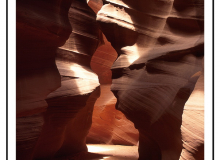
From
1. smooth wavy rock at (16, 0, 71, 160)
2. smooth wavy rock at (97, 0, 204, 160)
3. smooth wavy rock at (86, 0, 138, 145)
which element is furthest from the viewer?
smooth wavy rock at (86, 0, 138, 145)

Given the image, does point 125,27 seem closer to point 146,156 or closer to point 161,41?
point 161,41

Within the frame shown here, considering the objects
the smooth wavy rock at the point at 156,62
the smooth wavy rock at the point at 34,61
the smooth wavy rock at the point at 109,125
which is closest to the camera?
the smooth wavy rock at the point at 34,61

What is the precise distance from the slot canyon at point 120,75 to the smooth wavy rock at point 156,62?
17 mm

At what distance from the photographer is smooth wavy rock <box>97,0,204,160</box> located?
3.56 metres

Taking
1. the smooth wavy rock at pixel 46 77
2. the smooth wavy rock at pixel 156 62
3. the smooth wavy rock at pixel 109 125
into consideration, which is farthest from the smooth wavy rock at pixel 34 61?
the smooth wavy rock at pixel 109 125

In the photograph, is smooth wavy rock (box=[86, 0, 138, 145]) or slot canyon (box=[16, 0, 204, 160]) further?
smooth wavy rock (box=[86, 0, 138, 145])

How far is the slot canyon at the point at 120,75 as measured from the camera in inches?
111

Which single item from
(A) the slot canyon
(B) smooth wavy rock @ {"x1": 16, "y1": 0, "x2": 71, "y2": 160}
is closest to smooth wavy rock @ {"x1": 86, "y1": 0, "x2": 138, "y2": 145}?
(A) the slot canyon

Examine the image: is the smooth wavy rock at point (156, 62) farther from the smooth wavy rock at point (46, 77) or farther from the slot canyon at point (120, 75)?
the smooth wavy rock at point (46, 77)

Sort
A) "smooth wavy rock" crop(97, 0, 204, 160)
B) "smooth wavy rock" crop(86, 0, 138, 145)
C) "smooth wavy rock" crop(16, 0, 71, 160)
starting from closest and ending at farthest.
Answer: "smooth wavy rock" crop(16, 0, 71, 160) < "smooth wavy rock" crop(97, 0, 204, 160) < "smooth wavy rock" crop(86, 0, 138, 145)

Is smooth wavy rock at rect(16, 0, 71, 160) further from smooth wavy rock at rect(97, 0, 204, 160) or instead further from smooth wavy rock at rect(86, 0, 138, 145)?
smooth wavy rock at rect(86, 0, 138, 145)

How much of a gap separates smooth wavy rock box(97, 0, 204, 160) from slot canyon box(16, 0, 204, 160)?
0.05ft

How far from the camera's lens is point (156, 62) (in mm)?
4023

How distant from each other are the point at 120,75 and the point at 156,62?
982 millimetres
